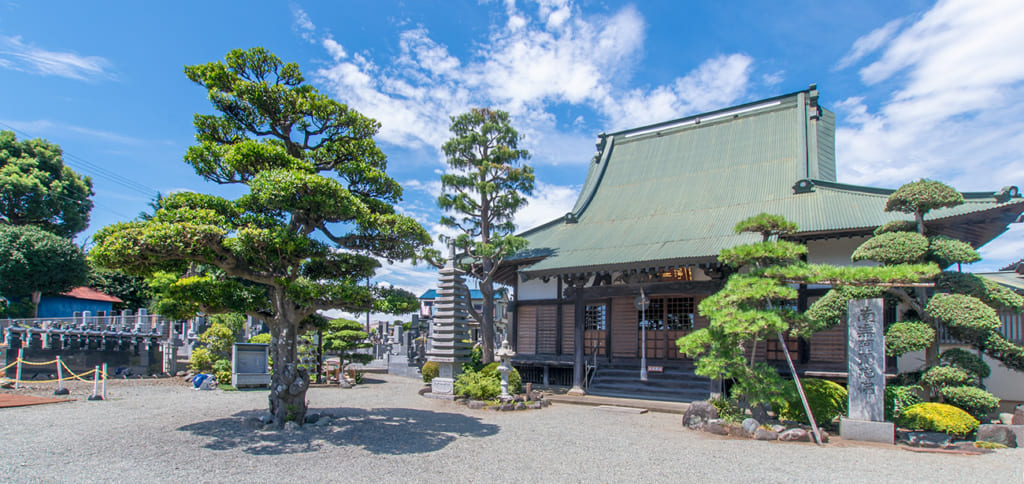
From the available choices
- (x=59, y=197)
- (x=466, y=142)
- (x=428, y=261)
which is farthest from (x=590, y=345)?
(x=59, y=197)

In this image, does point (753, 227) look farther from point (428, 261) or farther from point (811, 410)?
point (428, 261)

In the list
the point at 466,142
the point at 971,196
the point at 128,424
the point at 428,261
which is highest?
the point at 466,142

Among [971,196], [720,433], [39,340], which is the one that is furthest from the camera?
[39,340]

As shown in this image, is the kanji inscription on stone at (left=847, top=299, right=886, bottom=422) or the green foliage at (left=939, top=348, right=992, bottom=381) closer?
the kanji inscription on stone at (left=847, top=299, right=886, bottom=422)

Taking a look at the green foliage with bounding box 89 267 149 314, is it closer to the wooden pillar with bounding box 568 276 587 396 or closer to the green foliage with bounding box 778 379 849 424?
the wooden pillar with bounding box 568 276 587 396

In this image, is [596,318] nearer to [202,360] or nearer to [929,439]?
[929,439]

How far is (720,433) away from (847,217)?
20.1 ft

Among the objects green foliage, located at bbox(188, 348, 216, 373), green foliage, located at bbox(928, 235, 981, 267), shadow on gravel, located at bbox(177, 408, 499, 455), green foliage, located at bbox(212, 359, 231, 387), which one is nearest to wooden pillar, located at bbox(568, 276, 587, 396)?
shadow on gravel, located at bbox(177, 408, 499, 455)

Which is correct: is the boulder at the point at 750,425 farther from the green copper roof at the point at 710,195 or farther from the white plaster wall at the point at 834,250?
the white plaster wall at the point at 834,250

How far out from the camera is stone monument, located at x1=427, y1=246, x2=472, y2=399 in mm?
15219

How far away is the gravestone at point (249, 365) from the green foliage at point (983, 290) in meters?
17.9

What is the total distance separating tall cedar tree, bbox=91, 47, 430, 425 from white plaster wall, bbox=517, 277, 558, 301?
8.51 meters

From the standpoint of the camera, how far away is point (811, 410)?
10.1m

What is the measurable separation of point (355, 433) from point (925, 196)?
1091 centimetres
